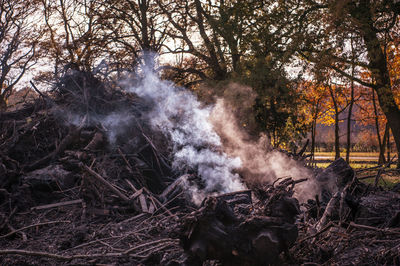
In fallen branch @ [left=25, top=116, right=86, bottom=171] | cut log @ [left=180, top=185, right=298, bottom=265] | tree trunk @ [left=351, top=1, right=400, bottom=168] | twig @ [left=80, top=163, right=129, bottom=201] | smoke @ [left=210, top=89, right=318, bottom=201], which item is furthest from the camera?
tree trunk @ [left=351, top=1, right=400, bottom=168]

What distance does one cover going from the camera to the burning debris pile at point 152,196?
11.2 feet

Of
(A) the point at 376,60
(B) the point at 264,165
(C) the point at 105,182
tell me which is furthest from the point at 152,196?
(A) the point at 376,60

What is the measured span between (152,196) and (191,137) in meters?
2.20

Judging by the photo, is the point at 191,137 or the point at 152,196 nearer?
the point at 152,196

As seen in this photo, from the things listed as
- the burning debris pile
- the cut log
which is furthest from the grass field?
the cut log

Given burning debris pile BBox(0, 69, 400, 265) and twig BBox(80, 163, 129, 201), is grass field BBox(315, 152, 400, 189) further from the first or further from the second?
twig BBox(80, 163, 129, 201)

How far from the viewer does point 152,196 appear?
6.20m

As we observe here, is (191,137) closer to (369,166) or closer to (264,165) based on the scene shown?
(264,165)

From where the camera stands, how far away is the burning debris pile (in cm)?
340

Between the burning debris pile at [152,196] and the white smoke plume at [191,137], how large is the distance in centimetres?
3

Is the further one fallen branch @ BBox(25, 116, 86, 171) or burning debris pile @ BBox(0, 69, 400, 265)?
fallen branch @ BBox(25, 116, 86, 171)

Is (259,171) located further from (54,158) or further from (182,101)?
(54,158)

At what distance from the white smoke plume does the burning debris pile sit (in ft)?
0.09

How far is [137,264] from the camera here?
3.87m
